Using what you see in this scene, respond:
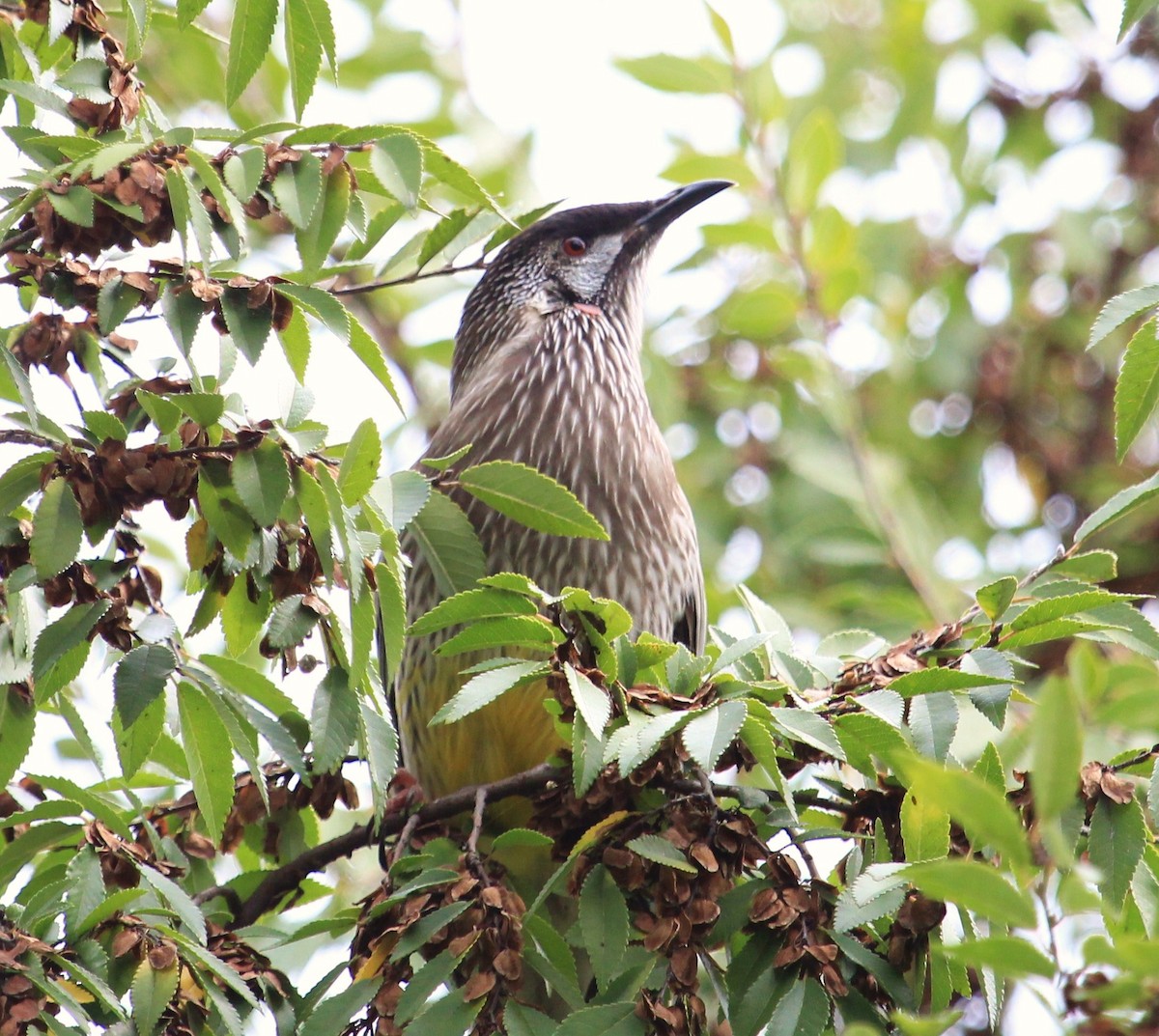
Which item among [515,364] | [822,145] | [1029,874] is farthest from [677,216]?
[1029,874]

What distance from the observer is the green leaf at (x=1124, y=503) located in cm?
188

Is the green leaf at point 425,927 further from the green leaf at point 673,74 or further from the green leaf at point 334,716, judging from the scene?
the green leaf at point 673,74

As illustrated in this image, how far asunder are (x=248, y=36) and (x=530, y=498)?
0.71 meters

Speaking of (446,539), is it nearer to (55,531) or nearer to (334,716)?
(334,716)

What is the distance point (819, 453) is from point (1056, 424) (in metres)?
1.26

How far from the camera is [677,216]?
404 centimetres

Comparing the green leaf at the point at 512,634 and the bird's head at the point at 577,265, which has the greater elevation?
the bird's head at the point at 577,265

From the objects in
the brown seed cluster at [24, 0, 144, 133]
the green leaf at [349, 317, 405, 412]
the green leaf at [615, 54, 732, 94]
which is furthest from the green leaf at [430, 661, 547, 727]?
the green leaf at [615, 54, 732, 94]

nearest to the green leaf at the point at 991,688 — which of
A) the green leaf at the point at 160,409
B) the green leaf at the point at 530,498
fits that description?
the green leaf at the point at 530,498

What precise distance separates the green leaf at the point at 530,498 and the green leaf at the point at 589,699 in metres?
0.27

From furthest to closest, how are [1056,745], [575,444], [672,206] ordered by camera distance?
[672,206], [575,444], [1056,745]

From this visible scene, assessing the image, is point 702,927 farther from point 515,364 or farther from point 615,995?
point 515,364

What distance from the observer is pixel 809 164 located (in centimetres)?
393

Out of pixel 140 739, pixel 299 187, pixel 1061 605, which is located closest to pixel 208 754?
pixel 140 739
